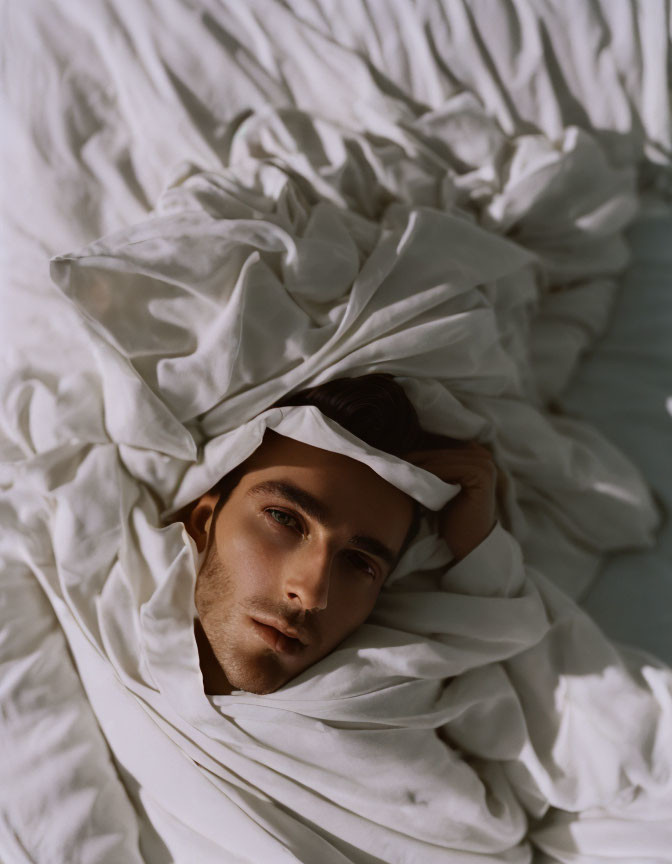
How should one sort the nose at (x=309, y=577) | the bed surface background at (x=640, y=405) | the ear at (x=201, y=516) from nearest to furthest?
the nose at (x=309, y=577) < the ear at (x=201, y=516) < the bed surface background at (x=640, y=405)

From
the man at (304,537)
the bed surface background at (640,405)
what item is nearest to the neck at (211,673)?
the man at (304,537)

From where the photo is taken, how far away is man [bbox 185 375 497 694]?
99 cm

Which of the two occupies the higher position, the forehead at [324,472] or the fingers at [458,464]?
the forehead at [324,472]

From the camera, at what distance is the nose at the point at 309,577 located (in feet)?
3.20

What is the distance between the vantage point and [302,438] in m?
1.02

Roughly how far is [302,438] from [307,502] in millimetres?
79

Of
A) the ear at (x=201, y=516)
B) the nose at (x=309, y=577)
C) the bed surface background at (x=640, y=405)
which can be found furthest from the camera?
the bed surface background at (x=640, y=405)

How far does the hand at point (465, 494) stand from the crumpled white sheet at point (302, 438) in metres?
0.03

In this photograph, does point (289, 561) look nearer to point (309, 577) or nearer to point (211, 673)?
point (309, 577)

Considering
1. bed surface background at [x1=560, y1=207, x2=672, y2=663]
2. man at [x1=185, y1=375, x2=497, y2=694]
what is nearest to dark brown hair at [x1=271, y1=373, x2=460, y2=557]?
man at [x1=185, y1=375, x2=497, y2=694]

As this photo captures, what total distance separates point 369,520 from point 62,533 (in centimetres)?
38

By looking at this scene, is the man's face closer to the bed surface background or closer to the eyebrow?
the eyebrow

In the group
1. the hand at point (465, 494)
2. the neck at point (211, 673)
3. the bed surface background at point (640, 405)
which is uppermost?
the neck at point (211, 673)

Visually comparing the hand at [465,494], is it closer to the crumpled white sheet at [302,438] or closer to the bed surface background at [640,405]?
the crumpled white sheet at [302,438]
